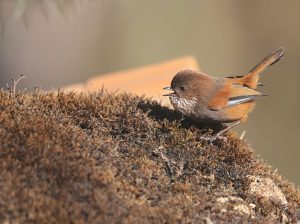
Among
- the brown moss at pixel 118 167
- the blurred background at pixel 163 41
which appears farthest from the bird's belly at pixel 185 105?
the blurred background at pixel 163 41

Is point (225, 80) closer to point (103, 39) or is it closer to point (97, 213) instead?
point (97, 213)

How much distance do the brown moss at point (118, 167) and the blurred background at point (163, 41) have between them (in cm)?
996

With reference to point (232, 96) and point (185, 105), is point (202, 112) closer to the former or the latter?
point (185, 105)

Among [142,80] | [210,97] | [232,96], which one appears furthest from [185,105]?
[142,80]

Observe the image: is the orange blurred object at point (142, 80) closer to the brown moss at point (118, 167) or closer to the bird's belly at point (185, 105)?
the bird's belly at point (185, 105)

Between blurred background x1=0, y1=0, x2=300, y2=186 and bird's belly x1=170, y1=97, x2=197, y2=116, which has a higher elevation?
blurred background x1=0, y1=0, x2=300, y2=186

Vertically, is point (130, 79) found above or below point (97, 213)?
above

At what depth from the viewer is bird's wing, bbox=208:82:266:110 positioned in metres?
6.73

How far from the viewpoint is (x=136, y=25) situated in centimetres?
1658

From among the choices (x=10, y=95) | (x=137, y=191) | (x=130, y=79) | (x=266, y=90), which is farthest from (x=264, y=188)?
(x=266, y=90)

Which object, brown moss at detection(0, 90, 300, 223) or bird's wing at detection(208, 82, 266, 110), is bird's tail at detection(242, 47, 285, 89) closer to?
bird's wing at detection(208, 82, 266, 110)

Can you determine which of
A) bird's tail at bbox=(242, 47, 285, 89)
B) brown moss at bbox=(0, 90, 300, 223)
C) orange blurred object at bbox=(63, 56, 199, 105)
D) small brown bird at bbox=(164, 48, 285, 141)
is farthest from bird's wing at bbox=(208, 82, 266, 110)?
orange blurred object at bbox=(63, 56, 199, 105)

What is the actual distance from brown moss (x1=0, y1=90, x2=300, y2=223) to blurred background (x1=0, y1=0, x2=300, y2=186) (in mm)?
9960

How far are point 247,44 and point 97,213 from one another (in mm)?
13202
